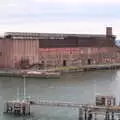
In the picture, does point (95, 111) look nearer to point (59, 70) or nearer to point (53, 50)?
point (59, 70)

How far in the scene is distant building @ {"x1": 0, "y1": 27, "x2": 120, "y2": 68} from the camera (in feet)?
129

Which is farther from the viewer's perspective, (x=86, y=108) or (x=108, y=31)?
(x=108, y=31)

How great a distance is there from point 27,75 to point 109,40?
17.5 meters

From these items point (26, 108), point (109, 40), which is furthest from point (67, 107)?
point (109, 40)

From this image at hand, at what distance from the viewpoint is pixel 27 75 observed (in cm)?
3509

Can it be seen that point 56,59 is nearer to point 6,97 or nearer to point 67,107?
point 6,97

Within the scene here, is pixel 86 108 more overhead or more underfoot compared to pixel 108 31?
more underfoot

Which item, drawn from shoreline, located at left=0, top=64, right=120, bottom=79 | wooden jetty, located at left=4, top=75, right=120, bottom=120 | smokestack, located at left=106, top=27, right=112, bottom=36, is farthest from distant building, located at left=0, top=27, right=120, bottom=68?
wooden jetty, located at left=4, top=75, right=120, bottom=120

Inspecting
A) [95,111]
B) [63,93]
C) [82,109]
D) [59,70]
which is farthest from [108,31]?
[95,111]

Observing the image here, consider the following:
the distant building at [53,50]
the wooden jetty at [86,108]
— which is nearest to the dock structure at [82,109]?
the wooden jetty at [86,108]

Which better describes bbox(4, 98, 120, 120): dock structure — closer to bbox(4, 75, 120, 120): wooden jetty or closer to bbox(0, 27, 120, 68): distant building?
bbox(4, 75, 120, 120): wooden jetty

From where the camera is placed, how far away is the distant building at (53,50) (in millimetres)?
39188

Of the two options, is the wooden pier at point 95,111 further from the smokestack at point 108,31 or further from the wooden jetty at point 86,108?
the smokestack at point 108,31

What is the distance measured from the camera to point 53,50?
42.2 meters
